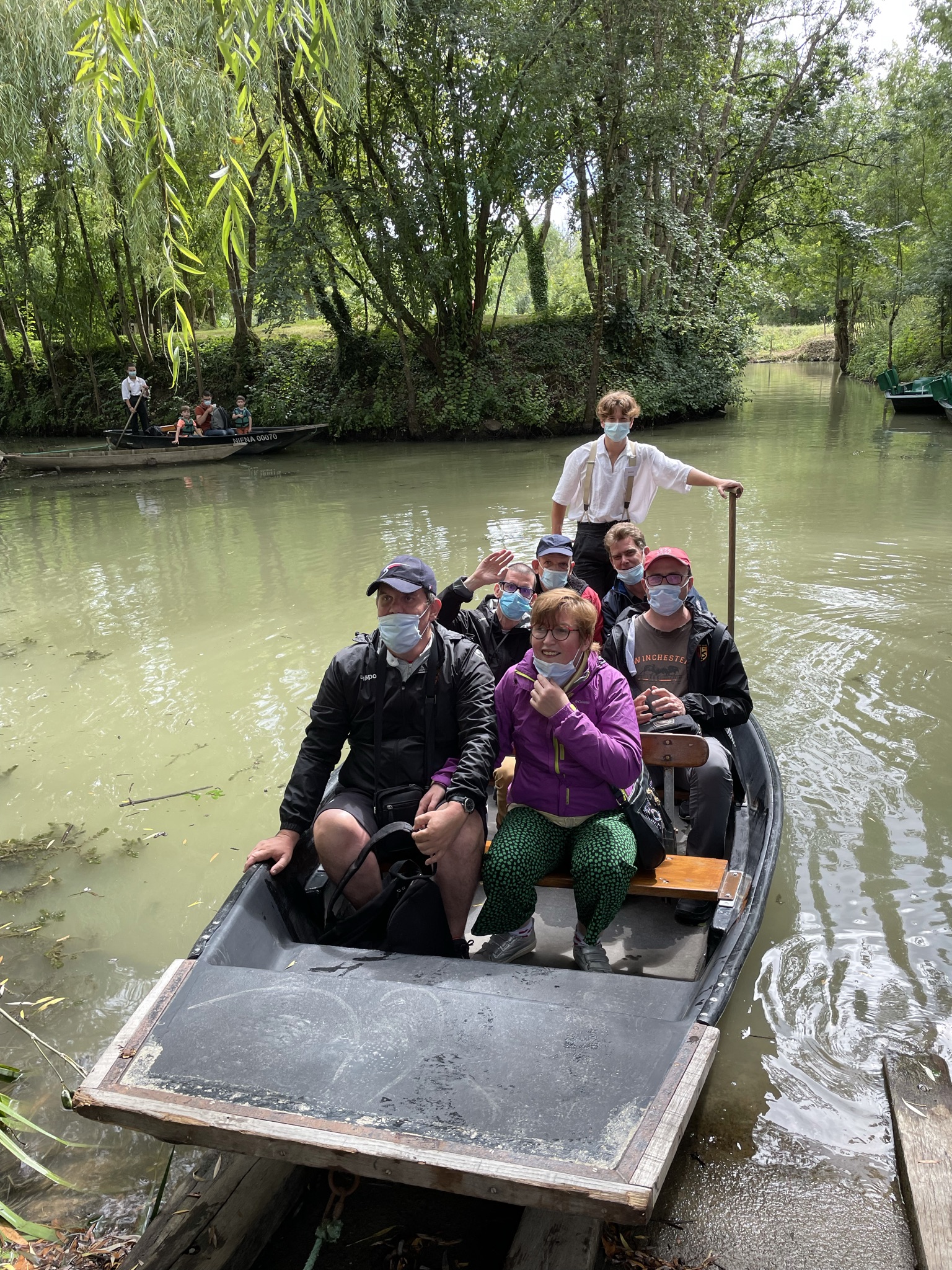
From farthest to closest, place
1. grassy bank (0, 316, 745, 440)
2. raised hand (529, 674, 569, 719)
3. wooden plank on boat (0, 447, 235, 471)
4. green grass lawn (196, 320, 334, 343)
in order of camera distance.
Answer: green grass lawn (196, 320, 334, 343)
grassy bank (0, 316, 745, 440)
wooden plank on boat (0, 447, 235, 471)
raised hand (529, 674, 569, 719)

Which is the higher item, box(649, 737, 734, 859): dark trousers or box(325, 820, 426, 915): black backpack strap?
box(325, 820, 426, 915): black backpack strap

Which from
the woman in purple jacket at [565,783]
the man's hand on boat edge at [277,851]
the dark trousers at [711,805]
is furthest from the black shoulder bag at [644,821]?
the man's hand on boat edge at [277,851]

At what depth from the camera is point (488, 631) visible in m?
4.71

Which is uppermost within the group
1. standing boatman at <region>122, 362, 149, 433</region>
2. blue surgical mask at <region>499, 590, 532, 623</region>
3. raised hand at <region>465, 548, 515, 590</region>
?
standing boatman at <region>122, 362, 149, 433</region>

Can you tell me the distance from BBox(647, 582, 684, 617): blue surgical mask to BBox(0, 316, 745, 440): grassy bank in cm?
1830

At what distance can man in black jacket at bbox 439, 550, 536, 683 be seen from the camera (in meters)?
4.57

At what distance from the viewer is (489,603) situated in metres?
4.88

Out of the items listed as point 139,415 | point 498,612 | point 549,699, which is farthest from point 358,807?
point 139,415

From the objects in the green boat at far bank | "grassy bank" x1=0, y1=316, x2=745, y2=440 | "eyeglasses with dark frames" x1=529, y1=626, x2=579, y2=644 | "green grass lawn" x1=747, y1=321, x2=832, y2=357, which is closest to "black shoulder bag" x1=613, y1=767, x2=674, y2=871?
"eyeglasses with dark frames" x1=529, y1=626, x2=579, y2=644

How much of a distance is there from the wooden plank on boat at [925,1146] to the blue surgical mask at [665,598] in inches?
78.5

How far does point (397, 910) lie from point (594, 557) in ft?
11.5

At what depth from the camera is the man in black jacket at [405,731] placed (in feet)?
10.8

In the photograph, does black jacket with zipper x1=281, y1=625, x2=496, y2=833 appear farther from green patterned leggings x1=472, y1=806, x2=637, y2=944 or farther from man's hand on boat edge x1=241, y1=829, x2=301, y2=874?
green patterned leggings x1=472, y1=806, x2=637, y2=944

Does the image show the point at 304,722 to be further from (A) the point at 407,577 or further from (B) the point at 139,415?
(B) the point at 139,415
